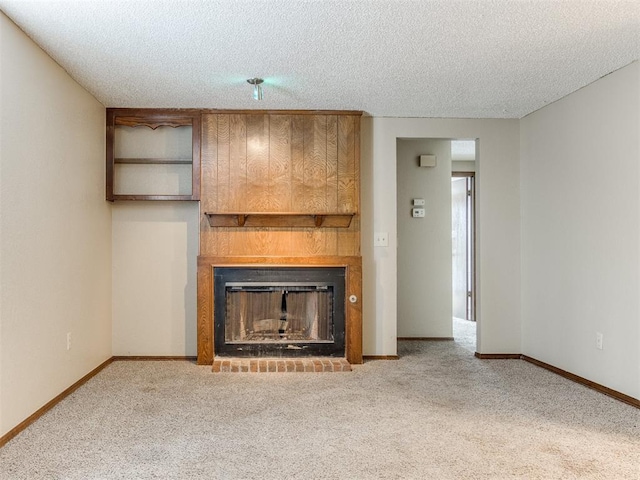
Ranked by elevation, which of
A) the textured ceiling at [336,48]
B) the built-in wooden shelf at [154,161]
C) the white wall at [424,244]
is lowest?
the white wall at [424,244]

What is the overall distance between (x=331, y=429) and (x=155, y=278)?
8.26ft

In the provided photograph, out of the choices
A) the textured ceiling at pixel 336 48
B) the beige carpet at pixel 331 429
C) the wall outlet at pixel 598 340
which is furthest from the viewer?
the wall outlet at pixel 598 340

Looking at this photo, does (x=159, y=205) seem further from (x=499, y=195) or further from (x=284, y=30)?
(x=499, y=195)

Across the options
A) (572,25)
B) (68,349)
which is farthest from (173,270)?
(572,25)

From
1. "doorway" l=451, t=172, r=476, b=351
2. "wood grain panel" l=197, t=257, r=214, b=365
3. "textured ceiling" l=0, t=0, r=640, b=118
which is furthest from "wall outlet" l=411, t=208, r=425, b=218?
"wood grain panel" l=197, t=257, r=214, b=365

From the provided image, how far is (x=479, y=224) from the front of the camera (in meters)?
4.92

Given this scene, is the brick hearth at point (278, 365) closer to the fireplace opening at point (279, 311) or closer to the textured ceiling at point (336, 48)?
the fireplace opening at point (279, 311)

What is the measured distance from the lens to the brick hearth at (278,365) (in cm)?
433

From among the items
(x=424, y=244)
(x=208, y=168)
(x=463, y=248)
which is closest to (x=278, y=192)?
(x=208, y=168)

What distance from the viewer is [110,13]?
8.95 feet

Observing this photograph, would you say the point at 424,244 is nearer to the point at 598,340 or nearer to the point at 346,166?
the point at 346,166

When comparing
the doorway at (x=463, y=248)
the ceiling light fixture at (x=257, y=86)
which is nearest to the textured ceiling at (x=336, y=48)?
the ceiling light fixture at (x=257, y=86)

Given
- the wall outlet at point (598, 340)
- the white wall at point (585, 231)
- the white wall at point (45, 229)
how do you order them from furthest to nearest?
the wall outlet at point (598, 340)
the white wall at point (585, 231)
the white wall at point (45, 229)

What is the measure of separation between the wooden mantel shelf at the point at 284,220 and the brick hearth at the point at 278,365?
115 centimetres
